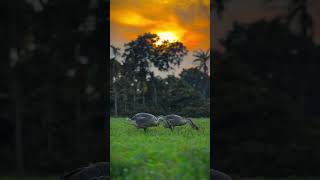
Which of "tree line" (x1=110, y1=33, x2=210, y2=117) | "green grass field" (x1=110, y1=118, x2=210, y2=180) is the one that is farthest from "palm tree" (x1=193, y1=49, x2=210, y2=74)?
"green grass field" (x1=110, y1=118, x2=210, y2=180)

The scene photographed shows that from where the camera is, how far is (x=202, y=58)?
11.1 feet

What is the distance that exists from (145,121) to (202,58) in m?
0.58

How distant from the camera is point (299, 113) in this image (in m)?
6.80

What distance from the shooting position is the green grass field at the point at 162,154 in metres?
3.30

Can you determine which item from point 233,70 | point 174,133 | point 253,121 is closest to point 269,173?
point 253,121

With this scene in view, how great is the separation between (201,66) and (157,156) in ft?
2.25

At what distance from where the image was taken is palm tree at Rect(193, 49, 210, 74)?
339 cm

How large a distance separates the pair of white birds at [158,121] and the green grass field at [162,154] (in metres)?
0.04
